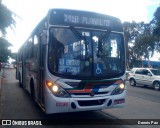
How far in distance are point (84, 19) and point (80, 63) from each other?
4.71 feet

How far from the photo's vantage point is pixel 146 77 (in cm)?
2103

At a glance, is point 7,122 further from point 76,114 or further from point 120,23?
point 120,23

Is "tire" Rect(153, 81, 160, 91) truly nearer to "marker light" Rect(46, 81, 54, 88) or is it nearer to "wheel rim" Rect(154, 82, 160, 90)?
"wheel rim" Rect(154, 82, 160, 90)

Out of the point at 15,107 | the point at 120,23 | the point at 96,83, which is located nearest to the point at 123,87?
the point at 96,83

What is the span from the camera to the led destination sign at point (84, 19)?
746cm

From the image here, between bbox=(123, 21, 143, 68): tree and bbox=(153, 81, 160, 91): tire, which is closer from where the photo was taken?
bbox=(153, 81, 160, 91): tire

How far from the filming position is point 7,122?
25.5ft

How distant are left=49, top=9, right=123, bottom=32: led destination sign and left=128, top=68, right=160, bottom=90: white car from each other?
1288 centimetres

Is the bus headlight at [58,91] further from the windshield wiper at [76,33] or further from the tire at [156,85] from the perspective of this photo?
the tire at [156,85]

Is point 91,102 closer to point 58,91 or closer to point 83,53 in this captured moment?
point 58,91

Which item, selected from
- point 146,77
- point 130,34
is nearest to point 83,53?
point 146,77

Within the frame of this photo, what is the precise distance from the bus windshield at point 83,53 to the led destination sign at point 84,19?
0.67 ft

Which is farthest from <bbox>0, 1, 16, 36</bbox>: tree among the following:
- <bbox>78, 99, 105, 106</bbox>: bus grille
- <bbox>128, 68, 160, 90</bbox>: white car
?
<bbox>128, 68, 160, 90</bbox>: white car

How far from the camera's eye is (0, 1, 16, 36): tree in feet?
31.4
